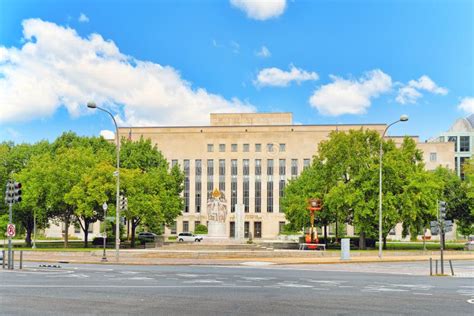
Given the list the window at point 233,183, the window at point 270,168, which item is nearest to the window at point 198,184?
the window at point 233,183

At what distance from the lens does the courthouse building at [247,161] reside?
351ft

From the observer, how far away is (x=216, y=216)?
2405 inches

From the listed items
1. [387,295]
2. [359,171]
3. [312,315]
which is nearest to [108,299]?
[312,315]

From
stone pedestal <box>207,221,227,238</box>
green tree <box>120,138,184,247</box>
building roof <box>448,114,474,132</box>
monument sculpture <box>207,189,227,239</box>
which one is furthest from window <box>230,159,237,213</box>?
building roof <box>448,114,474,132</box>

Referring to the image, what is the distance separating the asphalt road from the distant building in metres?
107

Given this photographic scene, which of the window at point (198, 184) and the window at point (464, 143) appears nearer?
the window at point (198, 184)

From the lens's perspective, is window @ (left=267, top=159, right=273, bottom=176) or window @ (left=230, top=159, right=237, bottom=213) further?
window @ (left=230, top=159, right=237, bottom=213)

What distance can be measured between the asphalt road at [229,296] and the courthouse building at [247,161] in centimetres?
8175

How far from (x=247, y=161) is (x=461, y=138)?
4950 centimetres

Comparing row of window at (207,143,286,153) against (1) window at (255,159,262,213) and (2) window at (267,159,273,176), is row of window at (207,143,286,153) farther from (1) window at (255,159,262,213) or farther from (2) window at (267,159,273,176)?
(1) window at (255,159,262,213)

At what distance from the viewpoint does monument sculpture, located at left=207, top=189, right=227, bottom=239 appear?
6034cm

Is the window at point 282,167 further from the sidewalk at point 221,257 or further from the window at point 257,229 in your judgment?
the sidewalk at point 221,257

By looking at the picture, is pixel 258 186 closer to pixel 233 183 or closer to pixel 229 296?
pixel 233 183

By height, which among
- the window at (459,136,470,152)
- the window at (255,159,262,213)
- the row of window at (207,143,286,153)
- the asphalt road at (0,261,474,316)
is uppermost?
the window at (459,136,470,152)
